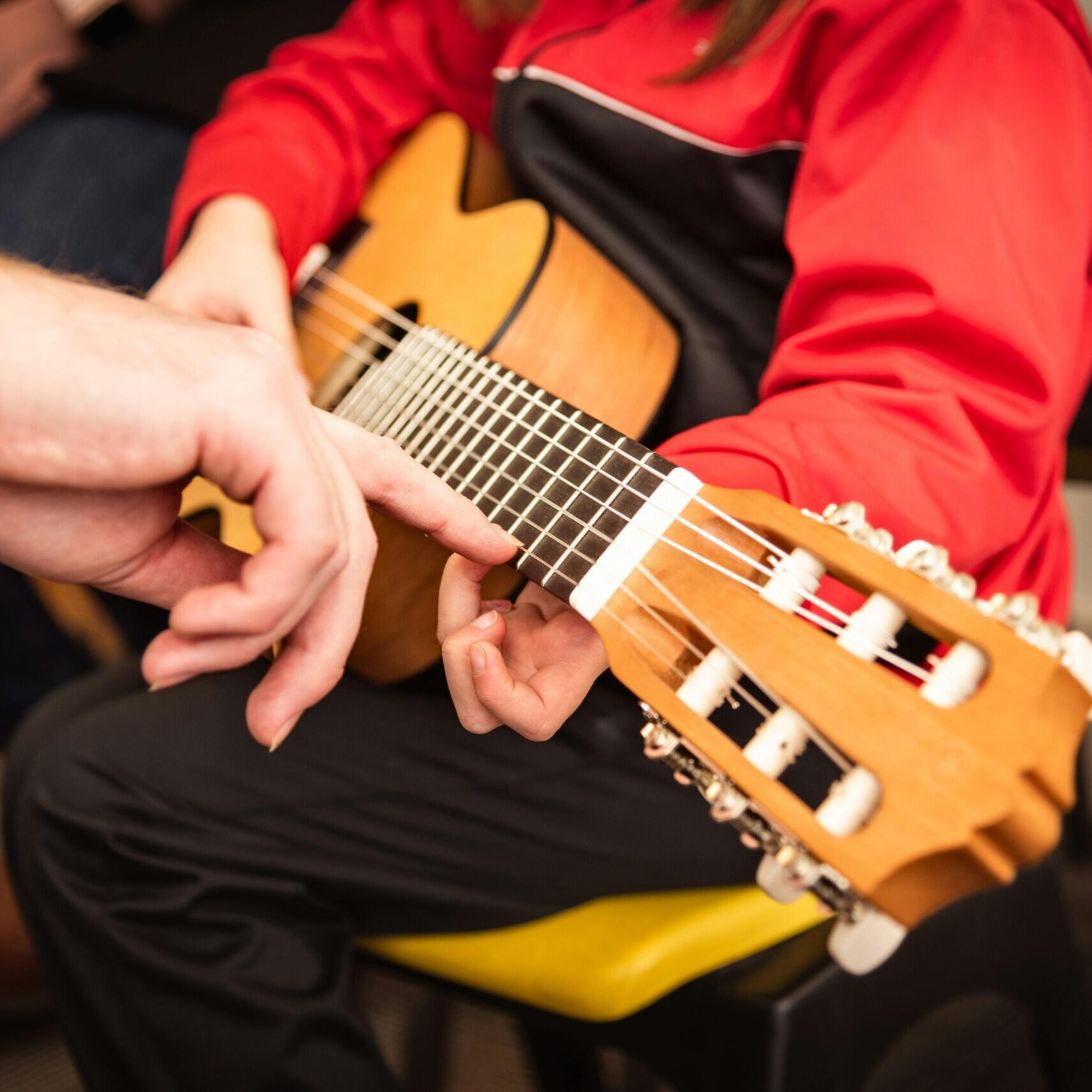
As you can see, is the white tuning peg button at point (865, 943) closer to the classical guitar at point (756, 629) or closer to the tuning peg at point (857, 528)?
the classical guitar at point (756, 629)

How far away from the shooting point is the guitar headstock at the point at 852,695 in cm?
29

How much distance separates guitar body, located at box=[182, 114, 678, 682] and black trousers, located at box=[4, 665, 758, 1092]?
9 centimetres

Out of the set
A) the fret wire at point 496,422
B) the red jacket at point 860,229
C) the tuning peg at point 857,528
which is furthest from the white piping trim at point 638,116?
the tuning peg at point 857,528

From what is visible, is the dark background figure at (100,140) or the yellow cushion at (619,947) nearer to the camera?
the yellow cushion at (619,947)

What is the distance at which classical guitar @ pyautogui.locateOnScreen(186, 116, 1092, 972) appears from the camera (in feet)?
0.96

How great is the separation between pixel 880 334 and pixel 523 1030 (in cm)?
78

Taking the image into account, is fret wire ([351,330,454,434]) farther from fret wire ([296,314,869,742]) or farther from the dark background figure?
the dark background figure

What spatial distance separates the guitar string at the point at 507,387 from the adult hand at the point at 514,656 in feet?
0.25

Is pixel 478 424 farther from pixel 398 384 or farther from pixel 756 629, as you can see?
pixel 756 629

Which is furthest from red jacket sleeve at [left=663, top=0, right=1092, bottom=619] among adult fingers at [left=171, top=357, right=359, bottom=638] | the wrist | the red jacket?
the wrist

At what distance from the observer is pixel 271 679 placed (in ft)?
1.26

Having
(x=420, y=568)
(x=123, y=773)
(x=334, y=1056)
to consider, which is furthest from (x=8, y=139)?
(x=334, y=1056)

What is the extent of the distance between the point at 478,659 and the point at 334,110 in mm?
727

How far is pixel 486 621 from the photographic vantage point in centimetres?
41
